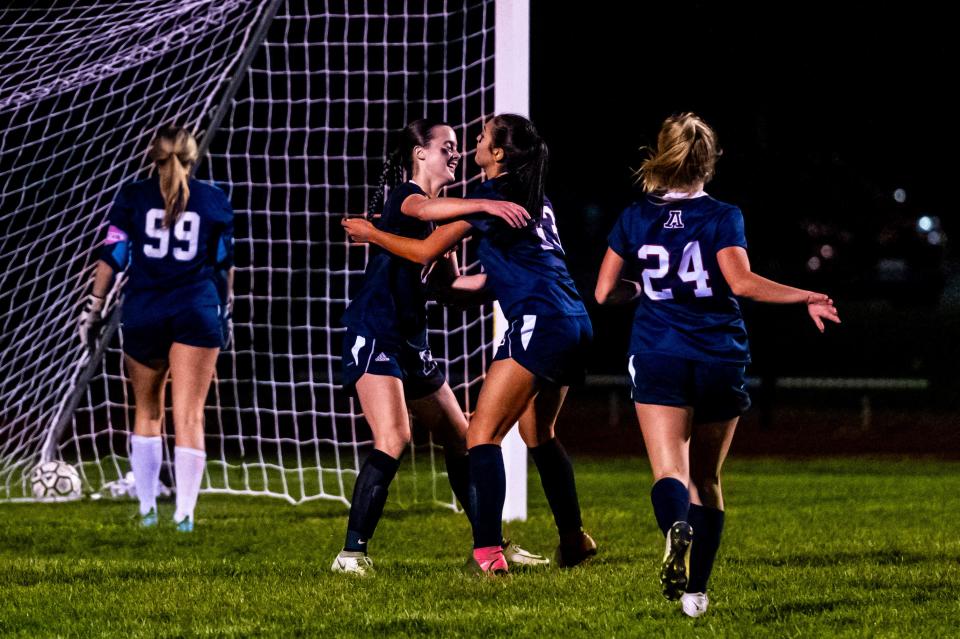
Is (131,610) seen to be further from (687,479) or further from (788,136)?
(788,136)

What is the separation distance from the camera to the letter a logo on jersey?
15.7 feet

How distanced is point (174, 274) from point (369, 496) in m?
2.10

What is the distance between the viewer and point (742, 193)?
81.6ft

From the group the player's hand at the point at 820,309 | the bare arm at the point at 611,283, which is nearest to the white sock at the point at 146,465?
the bare arm at the point at 611,283

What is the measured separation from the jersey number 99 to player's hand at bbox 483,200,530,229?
245 cm

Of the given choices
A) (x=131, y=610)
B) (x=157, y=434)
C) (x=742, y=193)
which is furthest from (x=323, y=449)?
(x=742, y=193)

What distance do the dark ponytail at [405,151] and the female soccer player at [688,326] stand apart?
4.44 ft

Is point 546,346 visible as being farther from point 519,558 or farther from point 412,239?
point 519,558

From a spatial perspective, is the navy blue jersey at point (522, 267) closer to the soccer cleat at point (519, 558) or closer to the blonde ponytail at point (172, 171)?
the soccer cleat at point (519, 558)

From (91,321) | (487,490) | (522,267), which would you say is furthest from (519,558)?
(91,321)

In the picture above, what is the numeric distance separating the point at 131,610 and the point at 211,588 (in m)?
0.50

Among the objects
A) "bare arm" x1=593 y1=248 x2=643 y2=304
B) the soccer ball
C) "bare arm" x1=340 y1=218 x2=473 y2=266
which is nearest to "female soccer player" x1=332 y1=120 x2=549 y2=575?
"bare arm" x1=340 y1=218 x2=473 y2=266

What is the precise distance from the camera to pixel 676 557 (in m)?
4.44

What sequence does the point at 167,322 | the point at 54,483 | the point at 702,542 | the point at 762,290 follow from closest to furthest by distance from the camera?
the point at 762,290
the point at 702,542
the point at 167,322
the point at 54,483
